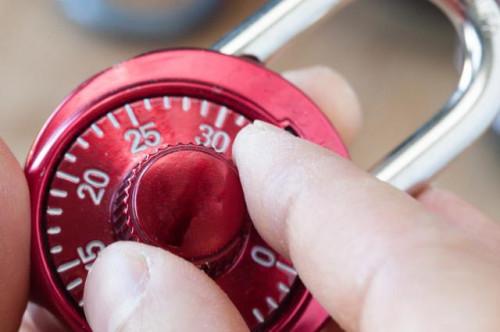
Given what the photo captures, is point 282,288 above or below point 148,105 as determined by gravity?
below

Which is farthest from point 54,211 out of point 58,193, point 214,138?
point 214,138

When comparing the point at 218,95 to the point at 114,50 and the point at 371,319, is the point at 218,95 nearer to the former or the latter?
the point at 371,319

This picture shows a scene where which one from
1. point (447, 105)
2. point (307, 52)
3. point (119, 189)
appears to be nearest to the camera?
point (119, 189)

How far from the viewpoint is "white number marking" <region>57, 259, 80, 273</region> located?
48 cm

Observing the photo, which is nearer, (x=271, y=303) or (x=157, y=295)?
(x=157, y=295)

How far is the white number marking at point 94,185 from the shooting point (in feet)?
1.58

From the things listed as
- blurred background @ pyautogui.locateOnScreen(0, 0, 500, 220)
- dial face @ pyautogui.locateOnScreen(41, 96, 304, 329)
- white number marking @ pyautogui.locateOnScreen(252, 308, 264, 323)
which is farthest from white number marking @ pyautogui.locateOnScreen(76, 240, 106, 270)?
blurred background @ pyautogui.locateOnScreen(0, 0, 500, 220)

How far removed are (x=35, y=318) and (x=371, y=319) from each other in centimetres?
31

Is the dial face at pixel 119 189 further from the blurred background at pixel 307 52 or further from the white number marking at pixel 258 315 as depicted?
the blurred background at pixel 307 52

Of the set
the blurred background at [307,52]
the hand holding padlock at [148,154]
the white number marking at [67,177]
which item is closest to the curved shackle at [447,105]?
the hand holding padlock at [148,154]

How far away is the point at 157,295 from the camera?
0.38 metres

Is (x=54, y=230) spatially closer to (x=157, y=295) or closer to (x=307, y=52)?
(x=157, y=295)

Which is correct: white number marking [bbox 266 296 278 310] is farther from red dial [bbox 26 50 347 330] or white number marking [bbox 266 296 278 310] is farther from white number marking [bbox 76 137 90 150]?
white number marking [bbox 76 137 90 150]

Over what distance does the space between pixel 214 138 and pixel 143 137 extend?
46 mm
